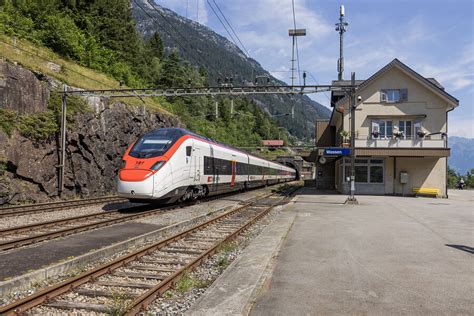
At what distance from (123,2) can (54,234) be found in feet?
180

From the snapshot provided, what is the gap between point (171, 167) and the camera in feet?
46.8

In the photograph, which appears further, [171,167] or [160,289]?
[171,167]

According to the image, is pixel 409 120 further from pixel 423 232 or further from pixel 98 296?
pixel 98 296

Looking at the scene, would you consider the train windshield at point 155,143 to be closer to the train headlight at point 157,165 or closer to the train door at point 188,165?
the train headlight at point 157,165

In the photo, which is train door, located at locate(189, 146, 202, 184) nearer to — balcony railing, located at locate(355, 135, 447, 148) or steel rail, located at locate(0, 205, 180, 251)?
steel rail, located at locate(0, 205, 180, 251)

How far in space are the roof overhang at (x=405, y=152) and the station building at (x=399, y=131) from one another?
66mm

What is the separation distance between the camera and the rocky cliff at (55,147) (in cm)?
1672

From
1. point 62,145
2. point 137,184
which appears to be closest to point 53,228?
point 137,184

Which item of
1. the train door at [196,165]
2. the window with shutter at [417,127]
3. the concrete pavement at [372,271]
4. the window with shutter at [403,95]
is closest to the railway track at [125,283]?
the concrete pavement at [372,271]

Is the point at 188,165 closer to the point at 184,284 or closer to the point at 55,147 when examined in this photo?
the point at 55,147

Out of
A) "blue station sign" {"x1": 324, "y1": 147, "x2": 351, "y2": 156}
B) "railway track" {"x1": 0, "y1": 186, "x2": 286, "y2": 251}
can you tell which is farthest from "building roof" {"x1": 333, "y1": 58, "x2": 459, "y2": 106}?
"railway track" {"x1": 0, "y1": 186, "x2": 286, "y2": 251}

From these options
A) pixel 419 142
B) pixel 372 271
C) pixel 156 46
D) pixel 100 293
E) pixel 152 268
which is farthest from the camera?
pixel 156 46

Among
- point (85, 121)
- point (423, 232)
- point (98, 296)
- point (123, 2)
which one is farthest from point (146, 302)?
point (123, 2)

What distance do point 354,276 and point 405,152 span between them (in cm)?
2211
